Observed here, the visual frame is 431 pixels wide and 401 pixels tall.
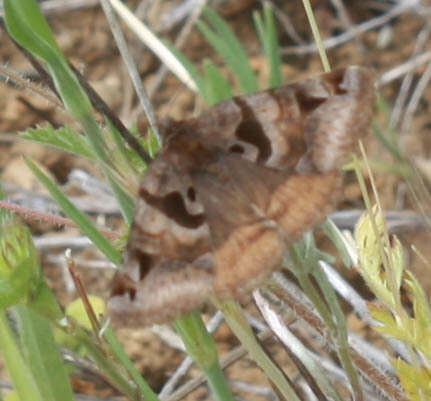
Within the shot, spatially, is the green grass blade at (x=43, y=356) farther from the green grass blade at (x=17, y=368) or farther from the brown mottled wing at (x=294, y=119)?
the brown mottled wing at (x=294, y=119)

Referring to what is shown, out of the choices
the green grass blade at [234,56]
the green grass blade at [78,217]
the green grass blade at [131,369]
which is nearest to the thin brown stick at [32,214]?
the green grass blade at [78,217]

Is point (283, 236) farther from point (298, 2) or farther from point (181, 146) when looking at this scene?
point (298, 2)

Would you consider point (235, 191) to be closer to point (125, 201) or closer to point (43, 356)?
point (125, 201)

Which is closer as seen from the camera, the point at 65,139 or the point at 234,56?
the point at 65,139

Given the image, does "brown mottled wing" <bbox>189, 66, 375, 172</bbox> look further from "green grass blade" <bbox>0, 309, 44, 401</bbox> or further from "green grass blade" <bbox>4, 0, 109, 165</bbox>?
"green grass blade" <bbox>0, 309, 44, 401</bbox>

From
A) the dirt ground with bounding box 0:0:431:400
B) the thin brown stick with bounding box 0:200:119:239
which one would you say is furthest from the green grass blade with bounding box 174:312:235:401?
the dirt ground with bounding box 0:0:431:400

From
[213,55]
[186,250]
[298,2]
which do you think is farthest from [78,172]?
[186,250]

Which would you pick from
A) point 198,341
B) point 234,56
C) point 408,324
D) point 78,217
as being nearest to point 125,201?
point 78,217
